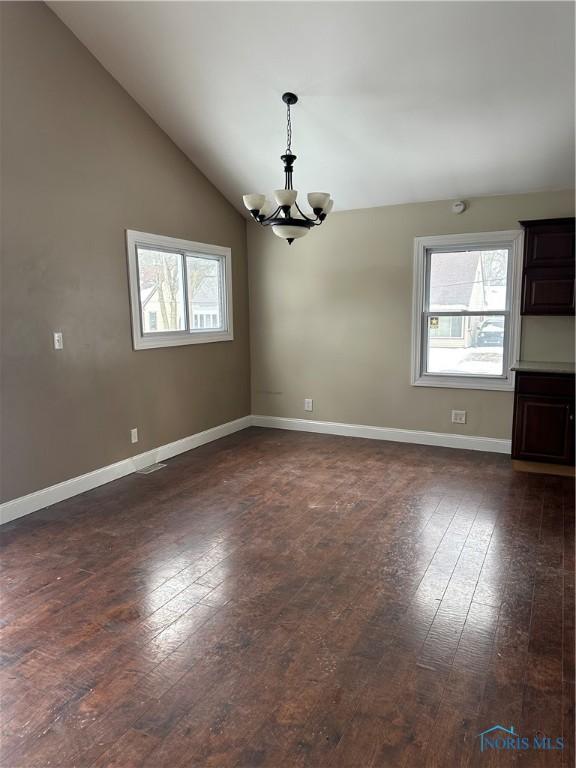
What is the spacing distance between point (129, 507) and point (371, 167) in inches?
138

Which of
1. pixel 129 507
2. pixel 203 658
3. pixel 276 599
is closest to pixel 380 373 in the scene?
pixel 129 507

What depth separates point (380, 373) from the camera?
5301mm

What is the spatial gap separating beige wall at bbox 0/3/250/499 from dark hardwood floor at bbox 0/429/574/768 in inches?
22.3

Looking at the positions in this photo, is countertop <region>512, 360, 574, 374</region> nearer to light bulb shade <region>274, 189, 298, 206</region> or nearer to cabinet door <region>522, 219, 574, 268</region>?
cabinet door <region>522, 219, 574, 268</region>

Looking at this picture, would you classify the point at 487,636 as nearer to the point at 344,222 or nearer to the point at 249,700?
the point at 249,700

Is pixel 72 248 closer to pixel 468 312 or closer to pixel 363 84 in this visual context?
pixel 363 84

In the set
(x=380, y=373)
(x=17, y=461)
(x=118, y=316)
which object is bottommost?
(x=17, y=461)

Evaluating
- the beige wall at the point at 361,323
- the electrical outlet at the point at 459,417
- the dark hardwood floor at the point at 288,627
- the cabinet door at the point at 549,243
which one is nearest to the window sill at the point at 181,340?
the beige wall at the point at 361,323

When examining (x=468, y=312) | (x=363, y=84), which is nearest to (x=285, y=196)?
(x=363, y=84)

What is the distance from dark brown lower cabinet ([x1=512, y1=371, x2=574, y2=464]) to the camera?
13.2ft

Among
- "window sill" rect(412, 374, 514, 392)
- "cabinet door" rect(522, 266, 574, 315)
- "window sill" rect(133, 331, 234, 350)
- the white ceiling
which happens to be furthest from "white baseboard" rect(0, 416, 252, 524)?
"cabinet door" rect(522, 266, 574, 315)

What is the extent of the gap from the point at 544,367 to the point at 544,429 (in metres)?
0.51

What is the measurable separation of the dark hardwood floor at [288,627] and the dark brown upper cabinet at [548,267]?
1530 millimetres

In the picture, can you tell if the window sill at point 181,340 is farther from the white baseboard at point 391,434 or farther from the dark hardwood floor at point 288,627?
the dark hardwood floor at point 288,627
